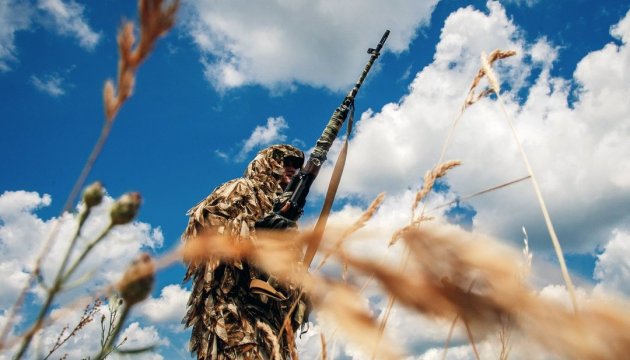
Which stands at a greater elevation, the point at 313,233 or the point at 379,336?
the point at 313,233

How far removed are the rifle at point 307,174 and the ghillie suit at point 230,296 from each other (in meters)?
0.20

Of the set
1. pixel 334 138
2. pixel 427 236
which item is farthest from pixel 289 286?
pixel 427 236

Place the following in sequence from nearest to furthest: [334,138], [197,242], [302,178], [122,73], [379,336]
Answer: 1. [122,73]
2. [197,242]
3. [379,336]
4. [302,178]
5. [334,138]

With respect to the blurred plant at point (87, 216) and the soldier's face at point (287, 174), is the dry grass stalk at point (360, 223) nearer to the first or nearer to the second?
the blurred plant at point (87, 216)

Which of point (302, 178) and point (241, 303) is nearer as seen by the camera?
point (241, 303)

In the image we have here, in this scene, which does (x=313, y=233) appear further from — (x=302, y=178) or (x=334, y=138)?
(x=334, y=138)

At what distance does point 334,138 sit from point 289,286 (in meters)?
1.52

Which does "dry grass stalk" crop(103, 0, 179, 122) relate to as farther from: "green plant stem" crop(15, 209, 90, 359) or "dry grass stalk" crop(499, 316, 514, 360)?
"dry grass stalk" crop(499, 316, 514, 360)

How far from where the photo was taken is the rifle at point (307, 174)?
3.38 metres

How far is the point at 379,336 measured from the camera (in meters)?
1.12

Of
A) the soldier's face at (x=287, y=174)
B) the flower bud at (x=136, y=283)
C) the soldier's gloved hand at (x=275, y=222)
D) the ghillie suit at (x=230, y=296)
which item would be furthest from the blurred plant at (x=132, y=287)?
the soldier's face at (x=287, y=174)

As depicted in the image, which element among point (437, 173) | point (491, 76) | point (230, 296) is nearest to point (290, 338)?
point (437, 173)

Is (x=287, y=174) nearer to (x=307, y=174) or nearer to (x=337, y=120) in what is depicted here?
(x=307, y=174)

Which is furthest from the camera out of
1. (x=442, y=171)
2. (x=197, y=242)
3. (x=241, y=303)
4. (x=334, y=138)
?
(x=334, y=138)
